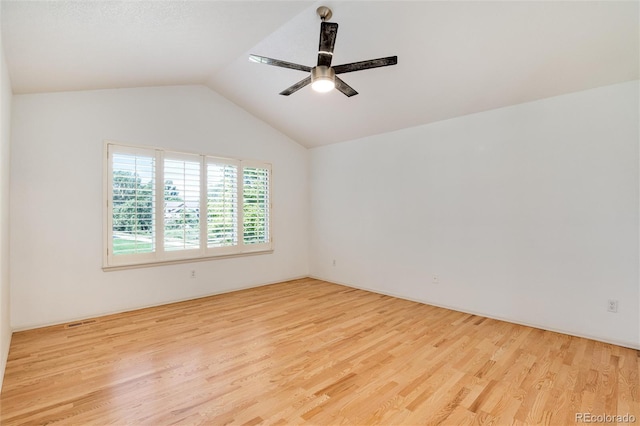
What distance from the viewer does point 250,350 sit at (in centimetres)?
289

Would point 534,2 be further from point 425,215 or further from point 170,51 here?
point 170,51

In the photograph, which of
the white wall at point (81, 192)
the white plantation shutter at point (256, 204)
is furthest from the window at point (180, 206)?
the white wall at point (81, 192)

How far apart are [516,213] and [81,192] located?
206 inches

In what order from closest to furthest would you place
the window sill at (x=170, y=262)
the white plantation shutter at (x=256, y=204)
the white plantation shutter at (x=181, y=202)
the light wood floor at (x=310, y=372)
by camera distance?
the light wood floor at (x=310, y=372), the window sill at (x=170, y=262), the white plantation shutter at (x=181, y=202), the white plantation shutter at (x=256, y=204)

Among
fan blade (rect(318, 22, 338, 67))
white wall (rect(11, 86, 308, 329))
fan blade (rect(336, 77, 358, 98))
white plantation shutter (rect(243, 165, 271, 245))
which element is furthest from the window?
fan blade (rect(318, 22, 338, 67))

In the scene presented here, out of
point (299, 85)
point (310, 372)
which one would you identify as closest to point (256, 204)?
point (299, 85)

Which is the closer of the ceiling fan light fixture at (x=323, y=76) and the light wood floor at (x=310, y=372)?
the light wood floor at (x=310, y=372)

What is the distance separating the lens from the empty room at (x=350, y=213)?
224 cm

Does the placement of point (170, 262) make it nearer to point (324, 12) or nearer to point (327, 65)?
point (327, 65)

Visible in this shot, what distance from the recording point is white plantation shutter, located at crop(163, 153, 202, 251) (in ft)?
14.3

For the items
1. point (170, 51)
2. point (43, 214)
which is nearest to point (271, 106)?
point (170, 51)

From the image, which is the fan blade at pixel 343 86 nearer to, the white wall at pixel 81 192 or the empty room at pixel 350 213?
the empty room at pixel 350 213

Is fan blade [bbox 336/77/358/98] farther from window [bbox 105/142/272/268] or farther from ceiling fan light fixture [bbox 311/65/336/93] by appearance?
window [bbox 105/142/272/268]

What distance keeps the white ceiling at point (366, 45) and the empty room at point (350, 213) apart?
2 centimetres
